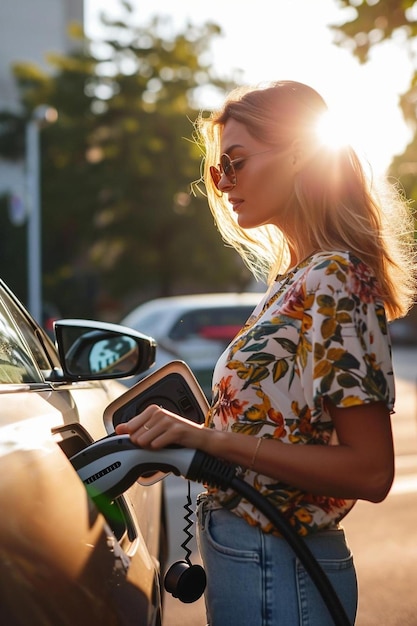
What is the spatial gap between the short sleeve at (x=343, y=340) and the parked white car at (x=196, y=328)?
984 cm

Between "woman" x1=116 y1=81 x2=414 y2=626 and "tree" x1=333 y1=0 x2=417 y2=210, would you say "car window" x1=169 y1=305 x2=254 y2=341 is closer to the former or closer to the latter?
"tree" x1=333 y1=0 x2=417 y2=210

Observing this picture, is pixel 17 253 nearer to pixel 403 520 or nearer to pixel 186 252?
pixel 186 252

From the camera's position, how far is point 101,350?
11.6ft

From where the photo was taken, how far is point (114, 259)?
131ft

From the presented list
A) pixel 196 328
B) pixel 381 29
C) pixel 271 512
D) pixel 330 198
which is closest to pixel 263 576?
pixel 271 512

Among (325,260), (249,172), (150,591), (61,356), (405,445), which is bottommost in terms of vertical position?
(405,445)

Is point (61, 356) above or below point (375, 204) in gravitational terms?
below

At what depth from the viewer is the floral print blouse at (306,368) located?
5.88 ft

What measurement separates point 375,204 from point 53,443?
817 mm

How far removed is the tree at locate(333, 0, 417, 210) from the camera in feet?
22.6

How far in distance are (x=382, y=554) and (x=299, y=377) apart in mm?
4217

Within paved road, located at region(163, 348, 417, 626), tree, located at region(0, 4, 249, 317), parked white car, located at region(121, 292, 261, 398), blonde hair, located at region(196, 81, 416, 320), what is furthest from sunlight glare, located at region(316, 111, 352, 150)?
tree, located at region(0, 4, 249, 317)

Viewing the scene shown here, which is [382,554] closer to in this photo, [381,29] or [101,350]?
[101,350]

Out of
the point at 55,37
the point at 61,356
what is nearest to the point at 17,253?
the point at 55,37
